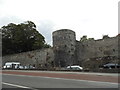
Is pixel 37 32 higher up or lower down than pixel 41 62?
higher up

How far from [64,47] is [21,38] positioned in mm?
22175

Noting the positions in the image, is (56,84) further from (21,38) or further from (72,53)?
(21,38)

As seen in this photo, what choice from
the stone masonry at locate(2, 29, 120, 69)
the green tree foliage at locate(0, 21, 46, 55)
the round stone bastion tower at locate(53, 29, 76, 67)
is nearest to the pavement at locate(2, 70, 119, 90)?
the stone masonry at locate(2, 29, 120, 69)

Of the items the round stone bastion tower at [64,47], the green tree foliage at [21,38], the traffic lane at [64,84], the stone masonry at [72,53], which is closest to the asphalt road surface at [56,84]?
the traffic lane at [64,84]

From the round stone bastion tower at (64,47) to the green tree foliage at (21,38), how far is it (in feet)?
58.2

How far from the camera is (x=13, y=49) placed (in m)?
79.6

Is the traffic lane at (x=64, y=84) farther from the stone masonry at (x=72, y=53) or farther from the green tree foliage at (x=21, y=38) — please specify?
the green tree foliage at (x=21, y=38)

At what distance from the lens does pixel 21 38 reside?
77.1m

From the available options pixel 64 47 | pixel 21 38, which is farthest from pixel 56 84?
pixel 21 38

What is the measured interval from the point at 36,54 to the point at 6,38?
23.5 m

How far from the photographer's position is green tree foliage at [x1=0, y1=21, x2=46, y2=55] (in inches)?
3056

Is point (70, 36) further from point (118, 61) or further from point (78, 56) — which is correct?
point (118, 61)

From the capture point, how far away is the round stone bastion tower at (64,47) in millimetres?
58344

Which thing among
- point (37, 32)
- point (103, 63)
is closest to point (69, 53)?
point (103, 63)
